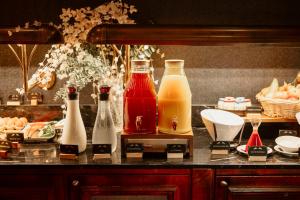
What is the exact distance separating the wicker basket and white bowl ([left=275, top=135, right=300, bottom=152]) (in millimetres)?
230

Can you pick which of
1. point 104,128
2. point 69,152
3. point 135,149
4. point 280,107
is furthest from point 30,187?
point 280,107

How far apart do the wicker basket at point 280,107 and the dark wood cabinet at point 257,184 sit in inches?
20.8

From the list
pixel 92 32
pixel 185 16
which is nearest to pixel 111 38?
pixel 92 32

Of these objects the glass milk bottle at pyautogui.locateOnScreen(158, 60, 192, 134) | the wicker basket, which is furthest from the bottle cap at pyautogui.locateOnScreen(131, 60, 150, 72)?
the wicker basket

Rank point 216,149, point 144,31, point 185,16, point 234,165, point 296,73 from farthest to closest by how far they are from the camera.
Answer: point 296,73 < point 185,16 < point 216,149 < point 234,165 < point 144,31

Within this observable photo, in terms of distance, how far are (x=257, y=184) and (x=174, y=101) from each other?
66cm

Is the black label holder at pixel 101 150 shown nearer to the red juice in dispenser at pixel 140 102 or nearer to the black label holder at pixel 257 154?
the red juice in dispenser at pixel 140 102

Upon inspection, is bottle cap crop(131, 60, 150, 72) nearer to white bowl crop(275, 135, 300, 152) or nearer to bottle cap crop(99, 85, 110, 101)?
bottle cap crop(99, 85, 110, 101)

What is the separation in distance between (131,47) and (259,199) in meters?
1.27

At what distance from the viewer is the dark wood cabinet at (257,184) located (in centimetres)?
206

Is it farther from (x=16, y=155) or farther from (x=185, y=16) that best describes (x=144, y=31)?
(x=16, y=155)

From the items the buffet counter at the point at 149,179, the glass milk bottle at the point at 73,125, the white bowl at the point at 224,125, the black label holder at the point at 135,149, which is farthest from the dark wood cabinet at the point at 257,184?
the glass milk bottle at the point at 73,125

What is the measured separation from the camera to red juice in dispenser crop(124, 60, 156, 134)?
2096mm

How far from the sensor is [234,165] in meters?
2.04
